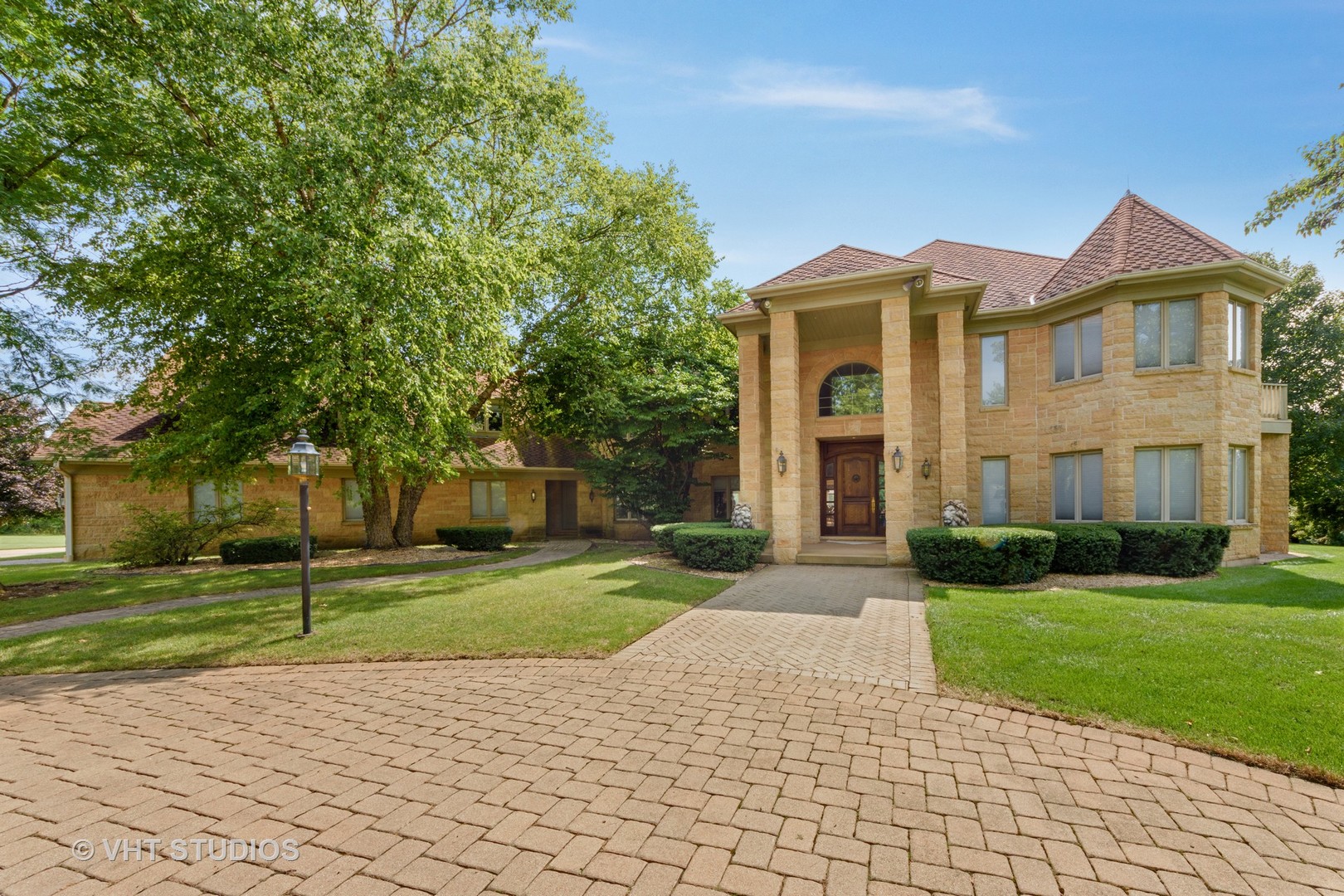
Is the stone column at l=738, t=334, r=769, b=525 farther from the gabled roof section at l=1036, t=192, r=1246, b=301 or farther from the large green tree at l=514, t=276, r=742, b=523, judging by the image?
the gabled roof section at l=1036, t=192, r=1246, b=301

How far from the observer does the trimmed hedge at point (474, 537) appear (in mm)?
17969

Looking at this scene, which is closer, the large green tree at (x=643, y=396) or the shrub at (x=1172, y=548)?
the shrub at (x=1172, y=548)

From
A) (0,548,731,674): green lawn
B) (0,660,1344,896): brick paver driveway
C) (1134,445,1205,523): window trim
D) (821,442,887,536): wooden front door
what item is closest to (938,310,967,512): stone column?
(821,442,887,536): wooden front door

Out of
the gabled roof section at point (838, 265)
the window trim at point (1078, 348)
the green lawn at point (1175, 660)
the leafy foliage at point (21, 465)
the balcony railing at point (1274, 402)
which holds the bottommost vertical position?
the green lawn at point (1175, 660)

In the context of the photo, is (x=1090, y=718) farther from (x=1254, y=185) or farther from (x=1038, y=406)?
(x=1038, y=406)

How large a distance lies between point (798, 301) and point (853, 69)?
5.12 metres

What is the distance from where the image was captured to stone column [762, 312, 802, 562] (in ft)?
41.3

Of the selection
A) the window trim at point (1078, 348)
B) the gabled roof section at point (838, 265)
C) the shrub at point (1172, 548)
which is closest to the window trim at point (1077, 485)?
the window trim at point (1078, 348)

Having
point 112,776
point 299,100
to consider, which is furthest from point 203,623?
point 299,100

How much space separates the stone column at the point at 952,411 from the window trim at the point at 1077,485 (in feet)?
8.80

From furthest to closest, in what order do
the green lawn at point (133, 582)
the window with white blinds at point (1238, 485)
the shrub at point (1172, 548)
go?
the window with white blinds at point (1238, 485) < the shrub at point (1172, 548) < the green lawn at point (133, 582)

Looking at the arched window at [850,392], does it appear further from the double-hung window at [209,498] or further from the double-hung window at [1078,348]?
the double-hung window at [209,498]

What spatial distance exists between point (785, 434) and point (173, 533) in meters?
14.9

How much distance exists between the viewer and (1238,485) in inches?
476
